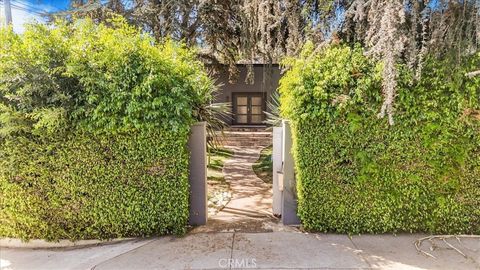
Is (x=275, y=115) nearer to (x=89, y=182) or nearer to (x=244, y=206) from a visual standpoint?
(x=244, y=206)

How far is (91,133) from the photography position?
406 cm

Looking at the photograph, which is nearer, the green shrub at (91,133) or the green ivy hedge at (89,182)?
the green shrub at (91,133)

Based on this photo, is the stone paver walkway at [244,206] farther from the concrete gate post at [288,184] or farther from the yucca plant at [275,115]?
the yucca plant at [275,115]

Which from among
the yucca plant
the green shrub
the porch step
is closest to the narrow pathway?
the green shrub

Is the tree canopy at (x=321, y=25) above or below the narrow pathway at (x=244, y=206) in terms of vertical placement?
above

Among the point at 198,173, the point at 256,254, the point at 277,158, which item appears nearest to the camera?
the point at 256,254

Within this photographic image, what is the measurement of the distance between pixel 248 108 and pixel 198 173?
470 inches

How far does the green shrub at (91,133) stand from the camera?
12.6 ft

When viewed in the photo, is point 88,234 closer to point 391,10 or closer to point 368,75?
point 368,75

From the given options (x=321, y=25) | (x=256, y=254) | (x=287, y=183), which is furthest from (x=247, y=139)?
(x=256, y=254)

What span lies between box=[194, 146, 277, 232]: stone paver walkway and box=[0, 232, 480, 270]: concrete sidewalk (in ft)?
1.19

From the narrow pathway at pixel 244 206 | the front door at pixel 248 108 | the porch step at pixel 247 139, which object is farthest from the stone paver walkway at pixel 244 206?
the front door at pixel 248 108

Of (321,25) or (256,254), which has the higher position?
(321,25)

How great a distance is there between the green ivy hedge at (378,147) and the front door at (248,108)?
12.0 metres
